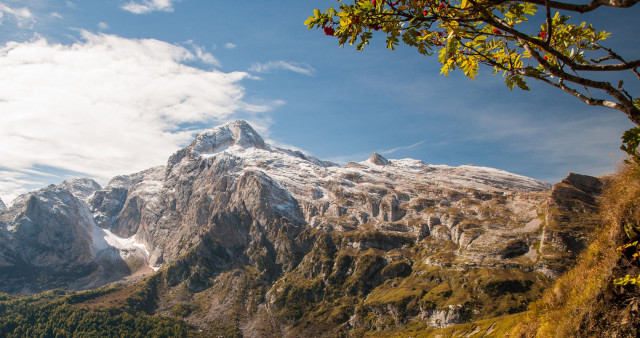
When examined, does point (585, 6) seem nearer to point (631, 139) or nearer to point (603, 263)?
point (631, 139)

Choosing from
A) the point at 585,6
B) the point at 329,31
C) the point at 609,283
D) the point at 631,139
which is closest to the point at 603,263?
the point at 609,283

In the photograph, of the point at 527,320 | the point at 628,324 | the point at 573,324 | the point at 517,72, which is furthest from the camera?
the point at 527,320

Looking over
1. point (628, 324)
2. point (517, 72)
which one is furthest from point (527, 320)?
point (517, 72)

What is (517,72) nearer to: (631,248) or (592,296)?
(631,248)

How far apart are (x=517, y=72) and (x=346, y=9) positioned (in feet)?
14.2

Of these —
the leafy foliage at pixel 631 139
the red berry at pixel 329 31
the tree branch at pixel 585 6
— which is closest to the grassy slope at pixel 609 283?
the leafy foliage at pixel 631 139

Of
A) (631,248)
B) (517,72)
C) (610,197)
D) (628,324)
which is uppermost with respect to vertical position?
(517,72)

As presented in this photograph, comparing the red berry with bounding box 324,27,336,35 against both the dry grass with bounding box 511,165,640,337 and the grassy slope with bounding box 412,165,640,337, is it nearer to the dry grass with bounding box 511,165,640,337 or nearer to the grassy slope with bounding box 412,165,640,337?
the grassy slope with bounding box 412,165,640,337

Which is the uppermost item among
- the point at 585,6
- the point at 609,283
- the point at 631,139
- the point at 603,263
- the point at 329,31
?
the point at 329,31

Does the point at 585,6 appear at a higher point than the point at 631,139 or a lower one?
higher

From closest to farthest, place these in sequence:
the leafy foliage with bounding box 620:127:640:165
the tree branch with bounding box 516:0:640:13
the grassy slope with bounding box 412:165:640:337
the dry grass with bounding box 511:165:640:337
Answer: the tree branch with bounding box 516:0:640:13 < the leafy foliage with bounding box 620:127:640:165 < the grassy slope with bounding box 412:165:640:337 < the dry grass with bounding box 511:165:640:337

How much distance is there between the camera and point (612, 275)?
13000 millimetres

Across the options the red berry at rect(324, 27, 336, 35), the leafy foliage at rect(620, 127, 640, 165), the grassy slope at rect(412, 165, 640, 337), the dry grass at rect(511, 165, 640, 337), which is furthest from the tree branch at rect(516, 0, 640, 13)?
the dry grass at rect(511, 165, 640, 337)

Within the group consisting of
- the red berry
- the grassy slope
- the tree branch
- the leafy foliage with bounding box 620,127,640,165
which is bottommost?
the grassy slope
